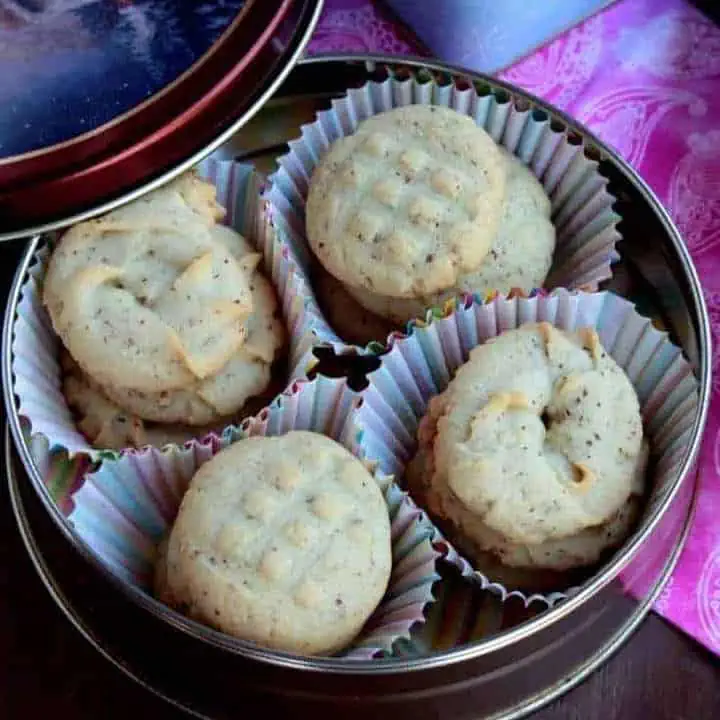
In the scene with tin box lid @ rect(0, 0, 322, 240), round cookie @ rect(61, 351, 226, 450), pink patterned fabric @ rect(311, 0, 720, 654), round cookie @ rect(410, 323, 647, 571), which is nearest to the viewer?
tin box lid @ rect(0, 0, 322, 240)

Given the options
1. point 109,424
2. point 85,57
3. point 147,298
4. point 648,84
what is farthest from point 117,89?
point 648,84

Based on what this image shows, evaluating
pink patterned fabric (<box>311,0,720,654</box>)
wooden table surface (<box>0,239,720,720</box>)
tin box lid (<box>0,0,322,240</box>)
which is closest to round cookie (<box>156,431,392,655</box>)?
wooden table surface (<box>0,239,720,720</box>)

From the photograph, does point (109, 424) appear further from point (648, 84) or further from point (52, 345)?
point (648, 84)

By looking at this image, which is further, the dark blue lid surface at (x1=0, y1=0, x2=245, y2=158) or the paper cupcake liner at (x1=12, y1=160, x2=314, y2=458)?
the paper cupcake liner at (x1=12, y1=160, x2=314, y2=458)

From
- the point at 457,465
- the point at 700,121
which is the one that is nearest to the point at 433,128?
the point at 457,465

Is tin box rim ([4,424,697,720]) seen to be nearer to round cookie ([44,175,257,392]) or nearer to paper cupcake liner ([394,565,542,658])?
paper cupcake liner ([394,565,542,658])
